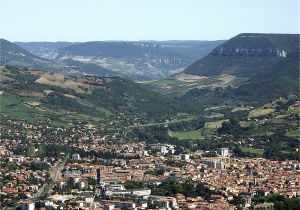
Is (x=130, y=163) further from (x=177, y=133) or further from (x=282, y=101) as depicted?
(x=282, y=101)

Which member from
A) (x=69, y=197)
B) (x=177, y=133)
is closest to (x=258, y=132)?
(x=177, y=133)

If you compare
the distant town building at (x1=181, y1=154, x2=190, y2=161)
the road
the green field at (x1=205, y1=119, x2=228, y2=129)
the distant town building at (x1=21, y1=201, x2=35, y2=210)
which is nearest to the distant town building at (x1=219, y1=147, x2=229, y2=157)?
the distant town building at (x1=181, y1=154, x2=190, y2=161)

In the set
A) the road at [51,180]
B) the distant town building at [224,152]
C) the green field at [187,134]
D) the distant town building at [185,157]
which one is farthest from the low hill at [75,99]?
the road at [51,180]

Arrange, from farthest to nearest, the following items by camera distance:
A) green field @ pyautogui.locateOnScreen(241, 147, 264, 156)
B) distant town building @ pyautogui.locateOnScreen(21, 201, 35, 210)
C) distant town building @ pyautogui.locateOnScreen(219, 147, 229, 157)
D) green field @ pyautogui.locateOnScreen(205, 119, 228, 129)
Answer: green field @ pyautogui.locateOnScreen(205, 119, 228, 129) < green field @ pyautogui.locateOnScreen(241, 147, 264, 156) < distant town building @ pyautogui.locateOnScreen(219, 147, 229, 157) < distant town building @ pyautogui.locateOnScreen(21, 201, 35, 210)

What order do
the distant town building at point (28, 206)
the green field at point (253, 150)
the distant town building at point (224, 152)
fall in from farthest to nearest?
the green field at point (253, 150), the distant town building at point (224, 152), the distant town building at point (28, 206)

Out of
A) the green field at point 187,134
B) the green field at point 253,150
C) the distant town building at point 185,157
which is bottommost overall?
the green field at point 187,134

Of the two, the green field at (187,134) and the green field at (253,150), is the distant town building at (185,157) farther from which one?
the green field at (187,134)

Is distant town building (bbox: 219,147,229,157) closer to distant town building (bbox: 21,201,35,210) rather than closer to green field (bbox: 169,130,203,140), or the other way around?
green field (bbox: 169,130,203,140)

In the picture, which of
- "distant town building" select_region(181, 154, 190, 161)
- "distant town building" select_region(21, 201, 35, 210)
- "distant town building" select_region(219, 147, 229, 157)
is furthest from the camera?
"distant town building" select_region(219, 147, 229, 157)

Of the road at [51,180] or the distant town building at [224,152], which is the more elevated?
the road at [51,180]

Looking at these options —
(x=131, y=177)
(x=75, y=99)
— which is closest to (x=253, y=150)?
(x=131, y=177)

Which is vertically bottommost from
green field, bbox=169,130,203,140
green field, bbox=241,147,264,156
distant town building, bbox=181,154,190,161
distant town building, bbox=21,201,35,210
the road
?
green field, bbox=169,130,203,140
